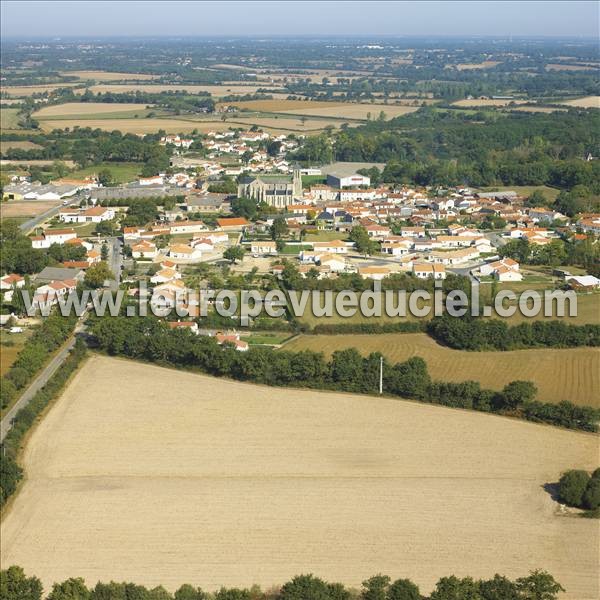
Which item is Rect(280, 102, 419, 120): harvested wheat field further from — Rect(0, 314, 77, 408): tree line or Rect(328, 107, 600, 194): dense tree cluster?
Rect(0, 314, 77, 408): tree line

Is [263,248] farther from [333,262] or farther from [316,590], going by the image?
[316,590]

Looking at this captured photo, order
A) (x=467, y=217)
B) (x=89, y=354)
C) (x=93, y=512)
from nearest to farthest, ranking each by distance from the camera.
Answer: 1. (x=93, y=512)
2. (x=89, y=354)
3. (x=467, y=217)

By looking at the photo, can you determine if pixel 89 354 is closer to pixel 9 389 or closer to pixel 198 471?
pixel 9 389

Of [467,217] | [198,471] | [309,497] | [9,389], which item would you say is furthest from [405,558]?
[467,217]

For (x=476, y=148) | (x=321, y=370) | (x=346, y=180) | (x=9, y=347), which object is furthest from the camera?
(x=476, y=148)

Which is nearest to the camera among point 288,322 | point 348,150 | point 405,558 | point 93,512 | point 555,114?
point 405,558

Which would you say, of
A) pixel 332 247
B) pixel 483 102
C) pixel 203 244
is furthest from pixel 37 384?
pixel 483 102
